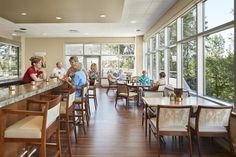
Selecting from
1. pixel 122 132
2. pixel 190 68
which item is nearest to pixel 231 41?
pixel 190 68

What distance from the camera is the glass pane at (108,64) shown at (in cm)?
1467

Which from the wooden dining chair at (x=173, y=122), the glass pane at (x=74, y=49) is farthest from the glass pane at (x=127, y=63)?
the wooden dining chair at (x=173, y=122)

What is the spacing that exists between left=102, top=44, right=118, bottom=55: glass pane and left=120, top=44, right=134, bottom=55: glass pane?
389 millimetres

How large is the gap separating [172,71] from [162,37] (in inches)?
82.0

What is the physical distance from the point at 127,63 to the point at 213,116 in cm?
1148

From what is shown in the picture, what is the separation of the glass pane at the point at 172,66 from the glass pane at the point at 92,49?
7360 mm

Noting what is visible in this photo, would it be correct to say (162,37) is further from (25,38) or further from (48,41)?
(25,38)

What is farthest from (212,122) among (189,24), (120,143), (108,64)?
(108,64)

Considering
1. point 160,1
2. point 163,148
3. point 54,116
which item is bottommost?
point 163,148

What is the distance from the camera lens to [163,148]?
3.73 m

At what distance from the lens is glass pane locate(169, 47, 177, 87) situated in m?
7.46

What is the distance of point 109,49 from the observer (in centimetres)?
1458

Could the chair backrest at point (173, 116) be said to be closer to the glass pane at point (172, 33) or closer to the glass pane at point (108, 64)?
the glass pane at point (172, 33)

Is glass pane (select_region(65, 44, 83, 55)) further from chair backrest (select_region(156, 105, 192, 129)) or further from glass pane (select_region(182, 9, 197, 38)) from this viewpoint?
chair backrest (select_region(156, 105, 192, 129))
